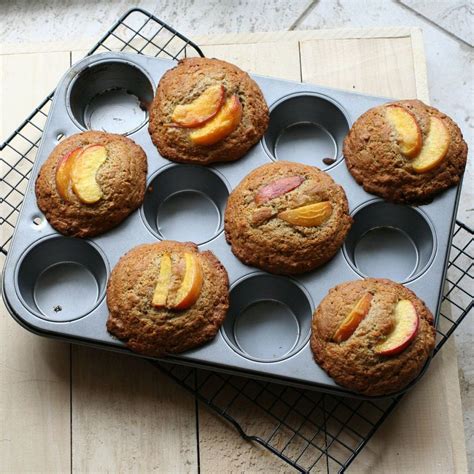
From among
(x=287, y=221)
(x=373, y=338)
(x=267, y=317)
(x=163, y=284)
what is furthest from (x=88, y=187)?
(x=373, y=338)

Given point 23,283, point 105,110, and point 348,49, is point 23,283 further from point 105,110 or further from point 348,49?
point 348,49

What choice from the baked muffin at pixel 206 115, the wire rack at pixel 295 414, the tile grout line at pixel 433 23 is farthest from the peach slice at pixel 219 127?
the tile grout line at pixel 433 23

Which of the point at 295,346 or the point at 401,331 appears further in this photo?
the point at 295,346

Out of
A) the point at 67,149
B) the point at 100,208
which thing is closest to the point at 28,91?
the point at 67,149

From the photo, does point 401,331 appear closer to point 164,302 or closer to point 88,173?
point 164,302

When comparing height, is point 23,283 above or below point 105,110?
below

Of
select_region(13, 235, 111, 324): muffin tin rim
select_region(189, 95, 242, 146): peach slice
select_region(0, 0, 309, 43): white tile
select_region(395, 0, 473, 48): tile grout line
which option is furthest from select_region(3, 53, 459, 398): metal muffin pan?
select_region(395, 0, 473, 48): tile grout line

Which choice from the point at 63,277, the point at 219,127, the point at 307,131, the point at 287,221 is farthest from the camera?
the point at 307,131
